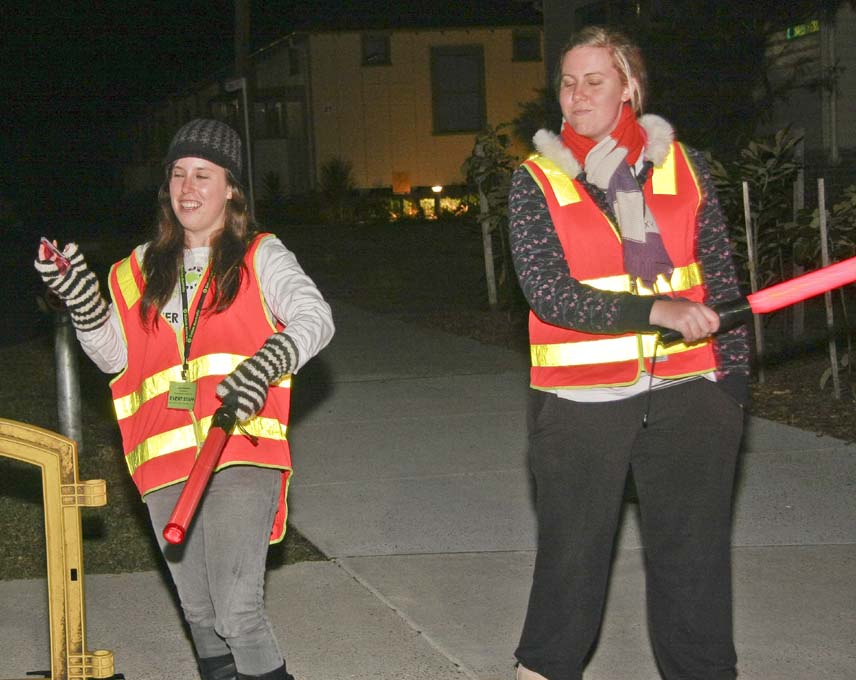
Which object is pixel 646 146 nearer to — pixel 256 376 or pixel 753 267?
pixel 256 376

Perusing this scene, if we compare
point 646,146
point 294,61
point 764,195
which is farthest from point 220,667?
point 294,61

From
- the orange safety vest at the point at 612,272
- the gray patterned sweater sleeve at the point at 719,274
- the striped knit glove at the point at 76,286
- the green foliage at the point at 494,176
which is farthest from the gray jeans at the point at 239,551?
the green foliage at the point at 494,176

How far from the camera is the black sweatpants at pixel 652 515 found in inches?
136

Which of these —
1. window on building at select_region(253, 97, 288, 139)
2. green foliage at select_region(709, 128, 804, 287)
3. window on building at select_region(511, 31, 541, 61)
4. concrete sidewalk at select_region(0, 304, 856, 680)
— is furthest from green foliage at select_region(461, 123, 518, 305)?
window on building at select_region(253, 97, 288, 139)

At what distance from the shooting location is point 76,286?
3527 mm

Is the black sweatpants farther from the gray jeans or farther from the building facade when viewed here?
the building facade

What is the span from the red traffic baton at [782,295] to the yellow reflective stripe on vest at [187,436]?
107cm

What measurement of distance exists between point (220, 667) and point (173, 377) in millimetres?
839

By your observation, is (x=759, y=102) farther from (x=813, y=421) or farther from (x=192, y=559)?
(x=192, y=559)

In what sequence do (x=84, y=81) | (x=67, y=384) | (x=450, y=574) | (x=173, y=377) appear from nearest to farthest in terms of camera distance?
(x=173, y=377) → (x=450, y=574) → (x=67, y=384) → (x=84, y=81)

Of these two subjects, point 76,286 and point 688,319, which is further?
point 76,286

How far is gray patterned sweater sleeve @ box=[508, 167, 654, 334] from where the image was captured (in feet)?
10.7

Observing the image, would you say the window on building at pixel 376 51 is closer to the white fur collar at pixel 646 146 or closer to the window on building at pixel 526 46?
the window on building at pixel 526 46

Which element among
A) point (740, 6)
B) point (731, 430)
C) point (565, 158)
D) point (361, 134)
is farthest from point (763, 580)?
point (361, 134)
